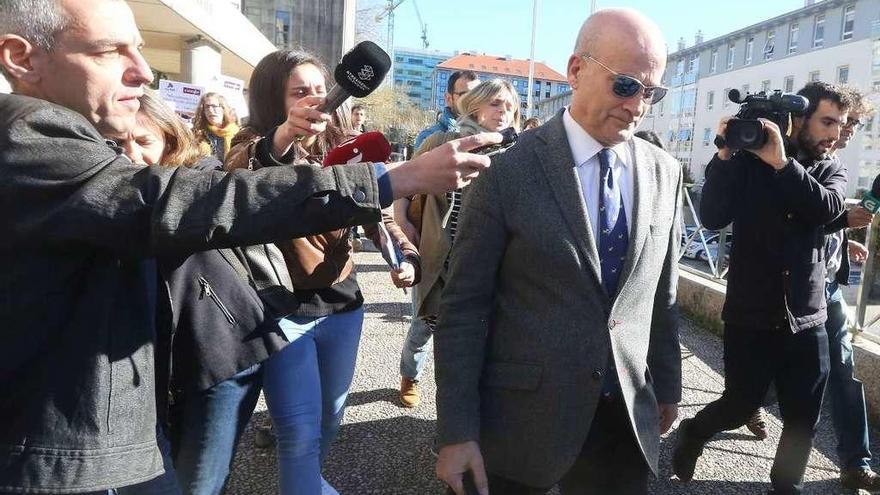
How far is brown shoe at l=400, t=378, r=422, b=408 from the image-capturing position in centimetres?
400

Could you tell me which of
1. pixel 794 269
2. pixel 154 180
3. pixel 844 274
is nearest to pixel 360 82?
pixel 154 180

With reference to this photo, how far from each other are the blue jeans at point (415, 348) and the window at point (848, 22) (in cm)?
5026

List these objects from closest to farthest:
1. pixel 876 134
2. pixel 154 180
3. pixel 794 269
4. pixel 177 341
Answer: pixel 154 180, pixel 177 341, pixel 794 269, pixel 876 134

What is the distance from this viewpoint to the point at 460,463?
67.9 inches

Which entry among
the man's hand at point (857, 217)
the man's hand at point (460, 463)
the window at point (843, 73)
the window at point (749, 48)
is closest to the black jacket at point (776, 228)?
the man's hand at point (857, 217)

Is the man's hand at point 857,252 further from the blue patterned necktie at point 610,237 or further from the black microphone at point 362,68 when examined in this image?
the black microphone at point 362,68

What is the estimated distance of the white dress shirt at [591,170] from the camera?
1.83 metres

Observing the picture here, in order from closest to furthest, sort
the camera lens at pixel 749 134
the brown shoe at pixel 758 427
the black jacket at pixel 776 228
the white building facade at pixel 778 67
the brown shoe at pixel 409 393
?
the camera lens at pixel 749 134
the black jacket at pixel 776 228
the brown shoe at pixel 758 427
the brown shoe at pixel 409 393
the white building facade at pixel 778 67

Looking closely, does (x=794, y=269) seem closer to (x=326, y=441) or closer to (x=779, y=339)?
(x=779, y=339)

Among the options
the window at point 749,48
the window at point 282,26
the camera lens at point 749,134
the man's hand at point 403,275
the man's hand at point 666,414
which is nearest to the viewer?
the man's hand at point 666,414

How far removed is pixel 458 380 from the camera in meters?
1.76

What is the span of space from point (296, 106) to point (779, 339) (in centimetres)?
245

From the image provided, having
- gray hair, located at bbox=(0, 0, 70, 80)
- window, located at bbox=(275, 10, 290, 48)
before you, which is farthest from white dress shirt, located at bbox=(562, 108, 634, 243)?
window, located at bbox=(275, 10, 290, 48)

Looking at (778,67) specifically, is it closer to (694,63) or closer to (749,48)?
(749,48)
